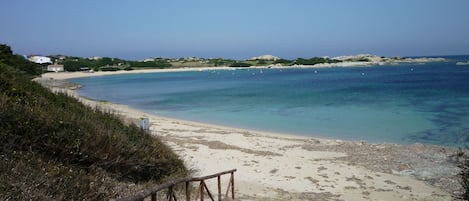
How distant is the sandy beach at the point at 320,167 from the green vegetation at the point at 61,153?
267 cm

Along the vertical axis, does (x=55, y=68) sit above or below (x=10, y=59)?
below

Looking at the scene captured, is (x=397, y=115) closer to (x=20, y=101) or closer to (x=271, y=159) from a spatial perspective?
(x=271, y=159)

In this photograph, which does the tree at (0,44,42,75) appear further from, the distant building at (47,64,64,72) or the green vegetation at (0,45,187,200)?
→ the distant building at (47,64,64,72)

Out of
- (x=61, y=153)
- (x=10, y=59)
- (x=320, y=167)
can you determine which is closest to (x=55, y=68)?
(x=10, y=59)

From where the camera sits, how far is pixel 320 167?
11719 millimetres

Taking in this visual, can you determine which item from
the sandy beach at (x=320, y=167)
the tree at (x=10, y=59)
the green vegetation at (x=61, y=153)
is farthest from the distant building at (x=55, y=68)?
the green vegetation at (x=61, y=153)

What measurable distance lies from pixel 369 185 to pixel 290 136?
8328mm

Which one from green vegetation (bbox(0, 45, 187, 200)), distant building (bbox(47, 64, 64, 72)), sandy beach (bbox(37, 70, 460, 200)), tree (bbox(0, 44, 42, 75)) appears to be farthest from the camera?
distant building (bbox(47, 64, 64, 72))

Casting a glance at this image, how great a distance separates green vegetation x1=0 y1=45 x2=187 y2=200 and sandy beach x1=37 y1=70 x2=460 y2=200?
2670 mm

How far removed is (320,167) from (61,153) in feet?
27.1

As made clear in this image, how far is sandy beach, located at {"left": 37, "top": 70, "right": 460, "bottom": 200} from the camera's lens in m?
9.34

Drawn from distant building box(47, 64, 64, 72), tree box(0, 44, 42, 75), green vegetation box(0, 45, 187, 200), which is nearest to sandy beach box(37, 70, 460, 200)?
green vegetation box(0, 45, 187, 200)

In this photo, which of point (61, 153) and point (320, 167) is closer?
point (61, 153)

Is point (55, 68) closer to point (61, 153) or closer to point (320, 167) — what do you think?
point (320, 167)
